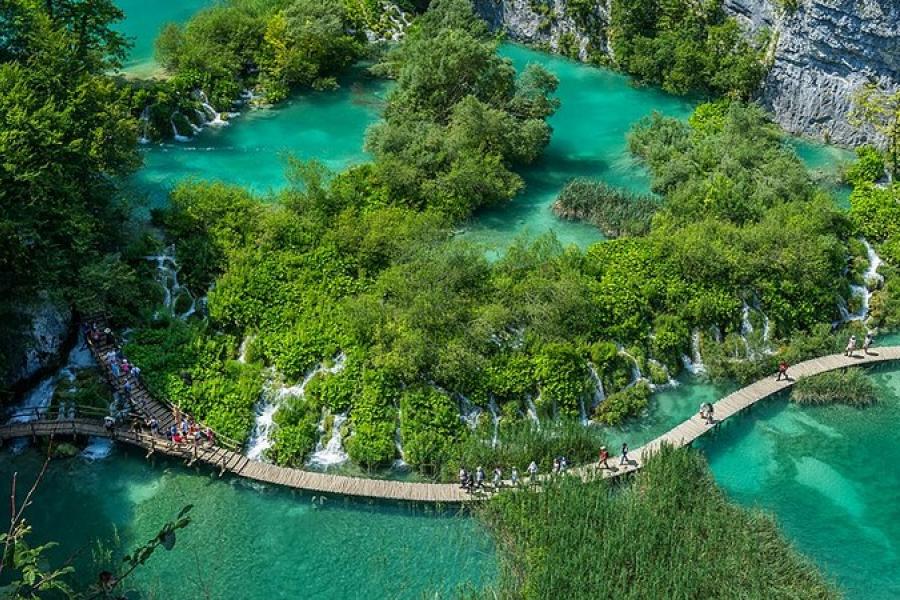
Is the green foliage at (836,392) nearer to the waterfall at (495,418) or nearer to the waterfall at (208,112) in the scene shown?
the waterfall at (495,418)

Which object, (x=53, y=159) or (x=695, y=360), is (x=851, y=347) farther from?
(x=53, y=159)

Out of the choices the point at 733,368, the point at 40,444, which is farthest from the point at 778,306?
the point at 40,444

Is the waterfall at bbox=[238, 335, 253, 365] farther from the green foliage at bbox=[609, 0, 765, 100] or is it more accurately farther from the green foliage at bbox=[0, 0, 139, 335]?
the green foliage at bbox=[609, 0, 765, 100]

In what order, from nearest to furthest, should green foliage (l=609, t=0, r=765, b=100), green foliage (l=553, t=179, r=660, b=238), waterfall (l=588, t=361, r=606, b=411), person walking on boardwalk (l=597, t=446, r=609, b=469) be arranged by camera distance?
person walking on boardwalk (l=597, t=446, r=609, b=469)
waterfall (l=588, t=361, r=606, b=411)
green foliage (l=553, t=179, r=660, b=238)
green foliage (l=609, t=0, r=765, b=100)

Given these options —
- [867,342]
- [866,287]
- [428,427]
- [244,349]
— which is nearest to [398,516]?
[428,427]

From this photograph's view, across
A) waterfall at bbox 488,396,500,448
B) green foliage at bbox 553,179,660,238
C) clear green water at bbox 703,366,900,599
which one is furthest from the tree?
waterfall at bbox 488,396,500,448

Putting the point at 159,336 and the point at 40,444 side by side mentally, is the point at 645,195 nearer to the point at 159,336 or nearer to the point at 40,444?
the point at 159,336

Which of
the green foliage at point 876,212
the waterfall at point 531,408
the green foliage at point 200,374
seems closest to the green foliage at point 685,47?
the green foliage at point 876,212
